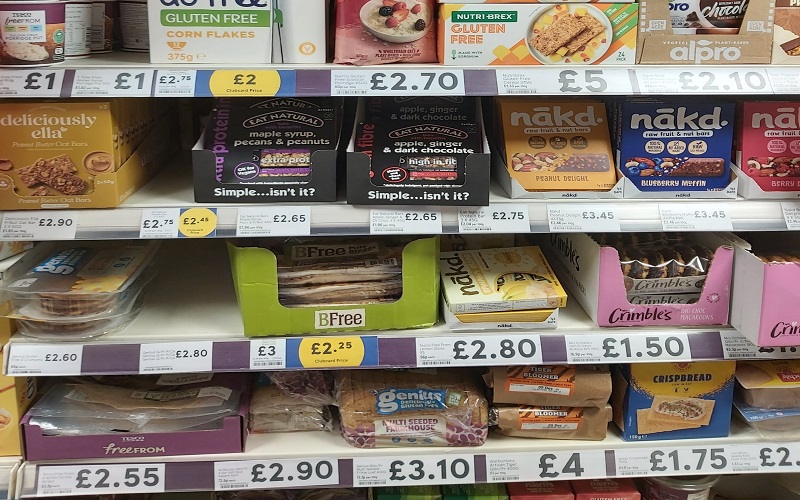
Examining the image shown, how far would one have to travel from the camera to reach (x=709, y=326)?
1863 millimetres

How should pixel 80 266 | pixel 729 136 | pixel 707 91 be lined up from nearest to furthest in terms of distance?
pixel 707 91
pixel 729 136
pixel 80 266

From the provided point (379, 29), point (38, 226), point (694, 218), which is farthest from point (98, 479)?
point (694, 218)

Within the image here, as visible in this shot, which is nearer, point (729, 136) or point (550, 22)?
point (550, 22)

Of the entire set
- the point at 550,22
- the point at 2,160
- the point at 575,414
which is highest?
the point at 550,22

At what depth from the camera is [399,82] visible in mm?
1620

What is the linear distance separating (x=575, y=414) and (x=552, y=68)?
2.73 ft

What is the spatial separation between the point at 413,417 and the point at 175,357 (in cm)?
57

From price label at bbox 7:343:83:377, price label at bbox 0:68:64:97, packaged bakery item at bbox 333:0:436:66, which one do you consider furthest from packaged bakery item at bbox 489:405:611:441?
price label at bbox 0:68:64:97

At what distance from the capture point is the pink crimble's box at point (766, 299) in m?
1.69

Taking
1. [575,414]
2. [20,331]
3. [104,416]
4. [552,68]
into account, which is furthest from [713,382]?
[20,331]

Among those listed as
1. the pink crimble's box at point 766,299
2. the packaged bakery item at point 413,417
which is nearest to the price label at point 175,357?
the packaged bakery item at point 413,417

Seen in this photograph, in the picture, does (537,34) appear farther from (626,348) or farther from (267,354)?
(267,354)

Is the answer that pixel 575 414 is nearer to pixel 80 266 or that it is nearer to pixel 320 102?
pixel 320 102

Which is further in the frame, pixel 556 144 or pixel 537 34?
pixel 556 144
